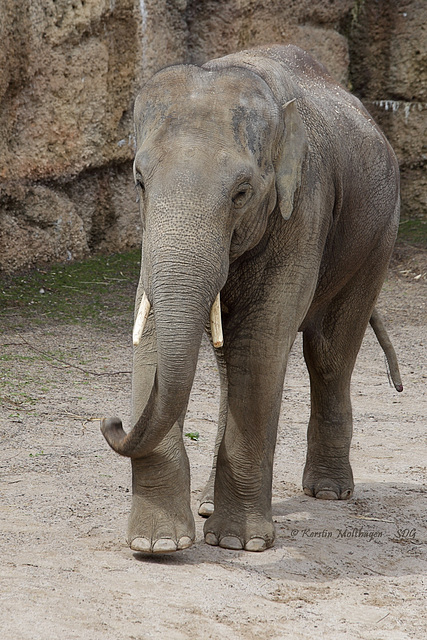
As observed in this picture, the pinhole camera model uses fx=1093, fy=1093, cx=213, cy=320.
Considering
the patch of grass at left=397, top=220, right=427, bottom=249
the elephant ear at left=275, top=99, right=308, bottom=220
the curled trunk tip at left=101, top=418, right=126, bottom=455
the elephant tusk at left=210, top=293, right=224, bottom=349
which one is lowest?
the curled trunk tip at left=101, top=418, right=126, bottom=455

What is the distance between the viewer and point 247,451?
4.07 meters

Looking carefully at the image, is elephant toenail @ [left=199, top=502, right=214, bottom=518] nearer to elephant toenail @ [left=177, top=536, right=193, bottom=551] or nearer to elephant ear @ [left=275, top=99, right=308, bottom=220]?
elephant toenail @ [left=177, top=536, right=193, bottom=551]

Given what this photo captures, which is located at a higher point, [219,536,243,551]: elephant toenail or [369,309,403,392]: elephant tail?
[369,309,403,392]: elephant tail

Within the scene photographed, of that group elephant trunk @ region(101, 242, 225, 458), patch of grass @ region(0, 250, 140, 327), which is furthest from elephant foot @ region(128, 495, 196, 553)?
patch of grass @ region(0, 250, 140, 327)

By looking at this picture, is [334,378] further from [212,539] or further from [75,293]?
[75,293]

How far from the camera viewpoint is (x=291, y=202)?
12.7 feet

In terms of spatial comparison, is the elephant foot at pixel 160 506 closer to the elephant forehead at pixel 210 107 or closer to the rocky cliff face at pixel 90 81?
the elephant forehead at pixel 210 107

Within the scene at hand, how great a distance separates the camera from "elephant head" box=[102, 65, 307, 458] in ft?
11.2

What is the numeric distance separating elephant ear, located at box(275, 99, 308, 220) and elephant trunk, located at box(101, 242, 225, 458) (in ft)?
1.63

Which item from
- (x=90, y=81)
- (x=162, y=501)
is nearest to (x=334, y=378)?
(x=162, y=501)

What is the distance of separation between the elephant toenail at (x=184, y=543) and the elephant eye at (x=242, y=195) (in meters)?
1.18

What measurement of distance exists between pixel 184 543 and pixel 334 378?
1.48 metres

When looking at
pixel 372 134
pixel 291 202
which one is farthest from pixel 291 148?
pixel 372 134

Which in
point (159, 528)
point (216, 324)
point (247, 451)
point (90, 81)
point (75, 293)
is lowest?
point (159, 528)
